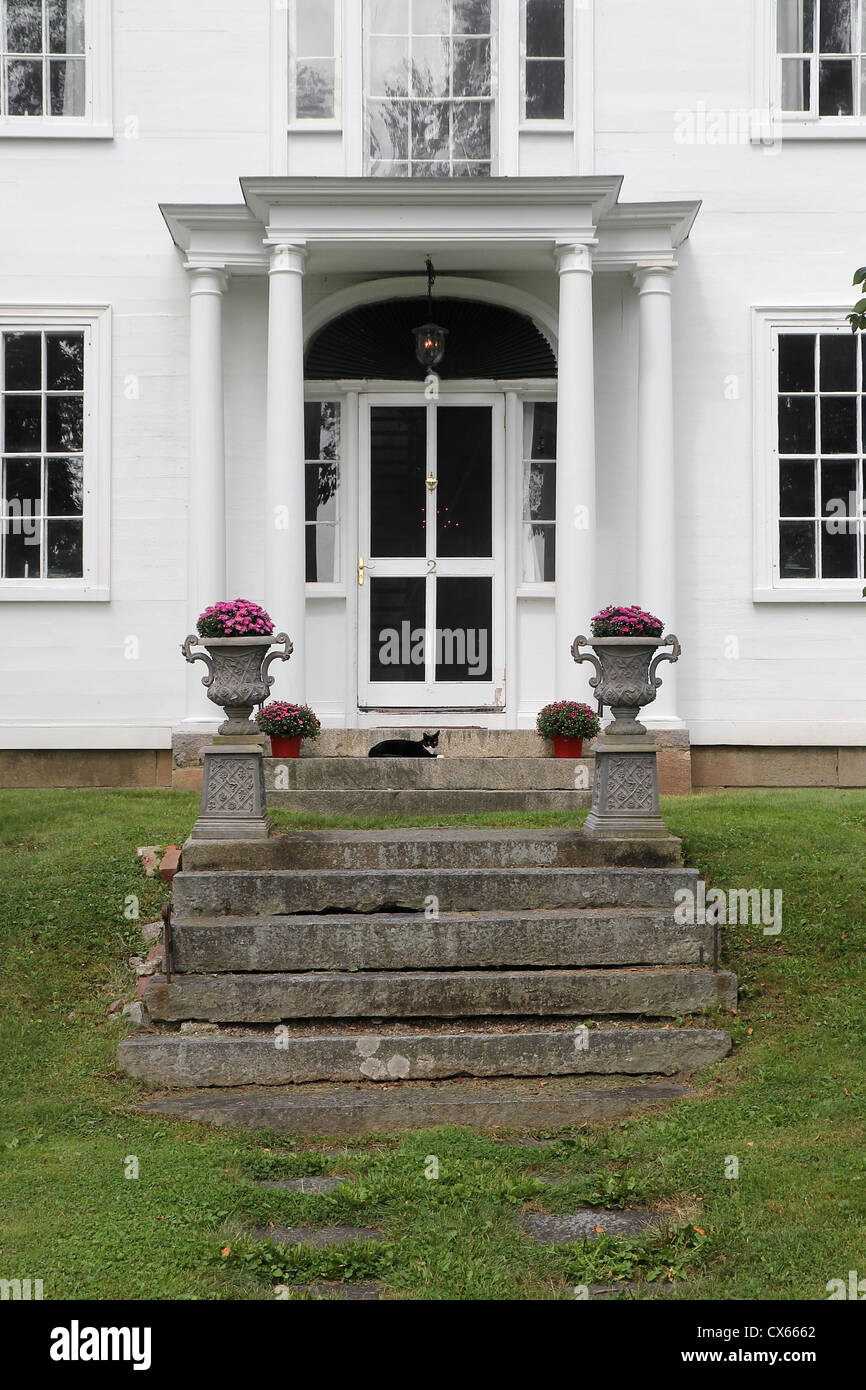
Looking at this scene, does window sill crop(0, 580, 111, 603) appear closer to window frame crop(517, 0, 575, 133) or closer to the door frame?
the door frame

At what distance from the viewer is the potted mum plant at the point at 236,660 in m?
7.63

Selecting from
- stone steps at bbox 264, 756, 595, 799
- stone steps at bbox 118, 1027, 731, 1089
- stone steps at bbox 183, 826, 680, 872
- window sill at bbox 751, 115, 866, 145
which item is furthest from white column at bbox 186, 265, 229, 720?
stone steps at bbox 118, 1027, 731, 1089

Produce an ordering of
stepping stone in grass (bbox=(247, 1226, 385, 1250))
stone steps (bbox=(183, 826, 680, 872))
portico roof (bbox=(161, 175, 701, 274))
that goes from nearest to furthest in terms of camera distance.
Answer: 1. stepping stone in grass (bbox=(247, 1226, 385, 1250))
2. stone steps (bbox=(183, 826, 680, 872))
3. portico roof (bbox=(161, 175, 701, 274))

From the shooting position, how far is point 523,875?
22.6 ft

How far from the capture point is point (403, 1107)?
562 centimetres

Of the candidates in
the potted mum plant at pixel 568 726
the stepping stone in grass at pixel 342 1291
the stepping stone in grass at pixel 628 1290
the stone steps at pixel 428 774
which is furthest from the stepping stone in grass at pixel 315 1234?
the potted mum plant at pixel 568 726

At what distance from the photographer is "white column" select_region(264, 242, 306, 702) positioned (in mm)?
10508

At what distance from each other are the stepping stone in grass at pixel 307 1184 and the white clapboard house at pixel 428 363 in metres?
Result: 6.56

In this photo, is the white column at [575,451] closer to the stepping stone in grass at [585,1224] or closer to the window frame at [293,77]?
the window frame at [293,77]

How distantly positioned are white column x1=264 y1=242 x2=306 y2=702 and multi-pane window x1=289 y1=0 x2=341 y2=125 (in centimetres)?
167

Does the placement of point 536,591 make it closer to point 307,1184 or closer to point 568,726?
point 568,726

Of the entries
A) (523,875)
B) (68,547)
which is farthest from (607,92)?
(523,875)

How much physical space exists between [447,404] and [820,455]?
10.4 feet

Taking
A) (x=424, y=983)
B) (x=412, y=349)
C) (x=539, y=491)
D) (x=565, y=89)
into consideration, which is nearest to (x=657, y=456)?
(x=539, y=491)
